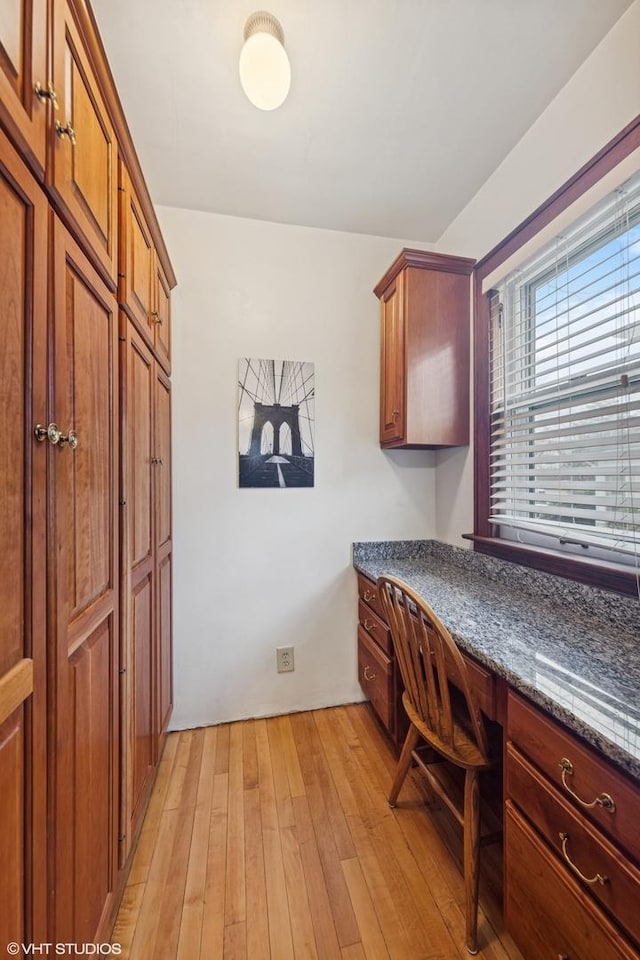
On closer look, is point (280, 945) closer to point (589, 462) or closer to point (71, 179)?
point (589, 462)

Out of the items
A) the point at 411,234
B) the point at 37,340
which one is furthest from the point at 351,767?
the point at 411,234

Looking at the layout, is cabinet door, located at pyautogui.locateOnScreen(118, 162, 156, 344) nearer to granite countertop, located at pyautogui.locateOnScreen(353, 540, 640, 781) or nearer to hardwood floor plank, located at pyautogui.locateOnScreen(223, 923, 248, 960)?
granite countertop, located at pyautogui.locateOnScreen(353, 540, 640, 781)

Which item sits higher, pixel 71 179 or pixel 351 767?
pixel 71 179

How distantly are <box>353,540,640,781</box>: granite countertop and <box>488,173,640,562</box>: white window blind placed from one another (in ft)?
0.60

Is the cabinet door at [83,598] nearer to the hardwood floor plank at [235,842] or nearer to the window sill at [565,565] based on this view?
the hardwood floor plank at [235,842]

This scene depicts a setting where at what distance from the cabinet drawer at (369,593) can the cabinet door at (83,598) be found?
114 centimetres

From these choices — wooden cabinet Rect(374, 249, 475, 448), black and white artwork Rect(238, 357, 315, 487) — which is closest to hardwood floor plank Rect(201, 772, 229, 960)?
black and white artwork Rect(238, 357, 315, 487)

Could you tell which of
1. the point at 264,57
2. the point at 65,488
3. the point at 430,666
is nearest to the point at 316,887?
the point at 430,666

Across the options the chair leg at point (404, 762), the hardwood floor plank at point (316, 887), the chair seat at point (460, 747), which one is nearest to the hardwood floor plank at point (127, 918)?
the hardwood floor plank at point (316, 887)

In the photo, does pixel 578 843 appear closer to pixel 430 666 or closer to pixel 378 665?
pixel 430 666

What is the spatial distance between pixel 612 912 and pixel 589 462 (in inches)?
43.9

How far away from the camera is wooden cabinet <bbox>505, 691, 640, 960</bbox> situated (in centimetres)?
67

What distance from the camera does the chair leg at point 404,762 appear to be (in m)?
1.36

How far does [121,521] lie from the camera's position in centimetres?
112
